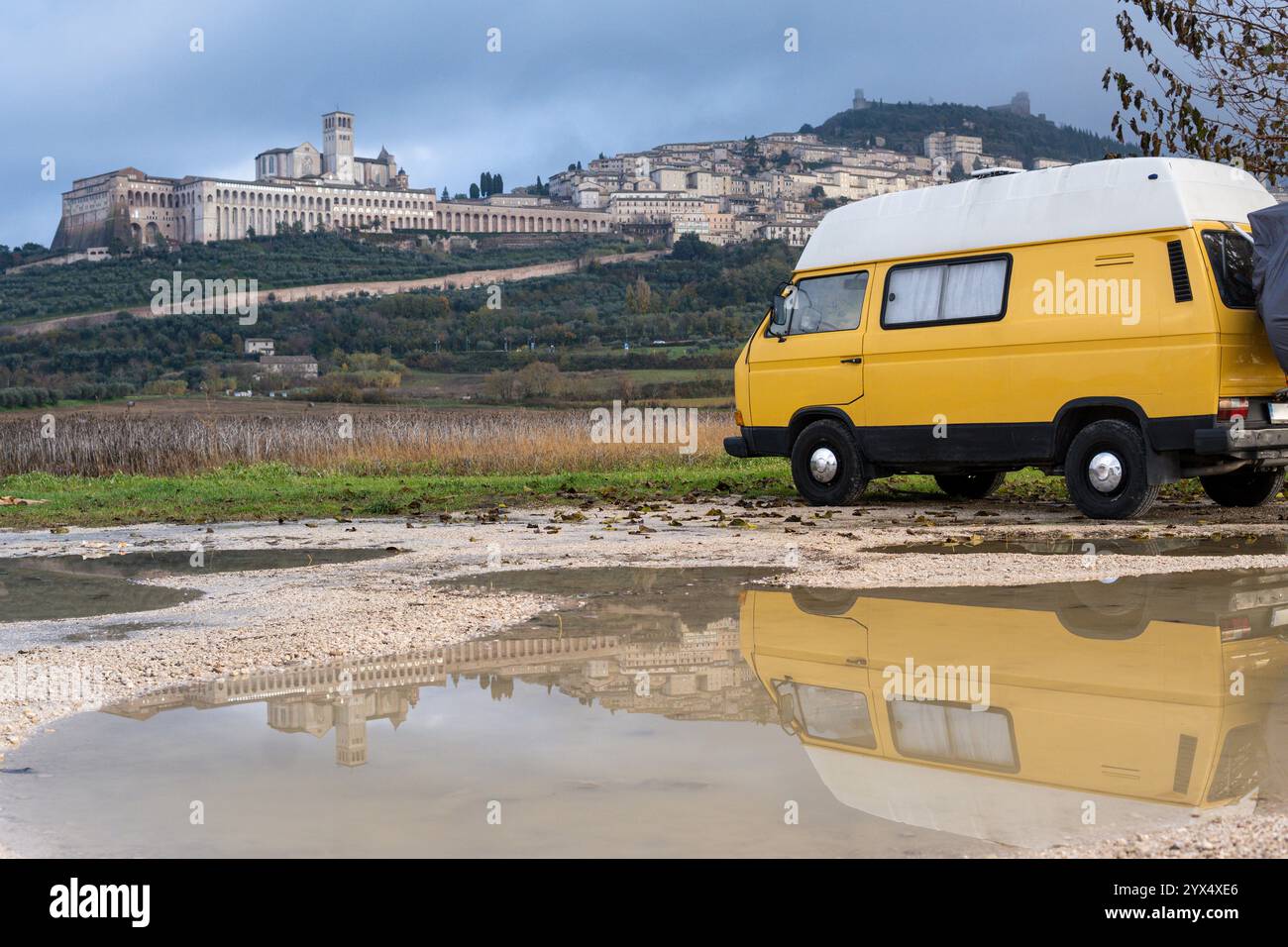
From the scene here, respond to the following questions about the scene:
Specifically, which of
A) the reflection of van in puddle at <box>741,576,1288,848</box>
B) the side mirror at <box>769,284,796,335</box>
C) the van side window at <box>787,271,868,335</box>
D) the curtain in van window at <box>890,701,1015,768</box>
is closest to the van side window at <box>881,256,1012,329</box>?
the van side window at <box>787,271,868,335</box>

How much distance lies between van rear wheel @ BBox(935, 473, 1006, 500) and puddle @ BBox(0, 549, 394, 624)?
714cm

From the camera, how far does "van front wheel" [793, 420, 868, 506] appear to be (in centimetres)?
1429

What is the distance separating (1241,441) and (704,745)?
797 cm

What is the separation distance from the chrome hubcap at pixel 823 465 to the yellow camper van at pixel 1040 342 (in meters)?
0.02

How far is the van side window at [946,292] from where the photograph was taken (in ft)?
42.1

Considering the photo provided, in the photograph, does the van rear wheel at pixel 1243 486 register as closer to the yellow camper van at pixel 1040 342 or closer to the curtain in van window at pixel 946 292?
the yellow camper van at pixel 1040 342

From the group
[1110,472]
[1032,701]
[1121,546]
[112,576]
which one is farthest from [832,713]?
[1110,472]

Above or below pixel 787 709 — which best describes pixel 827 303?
above

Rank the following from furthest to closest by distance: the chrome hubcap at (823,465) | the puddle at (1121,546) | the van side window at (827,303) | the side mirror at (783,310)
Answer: the side mirror at (783,310) < the chrome hubcap at (823,465) < the van side window at (827,303) < the puddle at (1121,546)

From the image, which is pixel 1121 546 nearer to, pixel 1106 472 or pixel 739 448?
pixel 1106 472

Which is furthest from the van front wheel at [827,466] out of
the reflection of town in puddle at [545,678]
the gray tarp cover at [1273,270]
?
the reflection of town in puddle at [545,678]

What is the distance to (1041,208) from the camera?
492 inches

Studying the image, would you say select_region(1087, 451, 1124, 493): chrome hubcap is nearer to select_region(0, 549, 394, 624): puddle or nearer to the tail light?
the tail light
